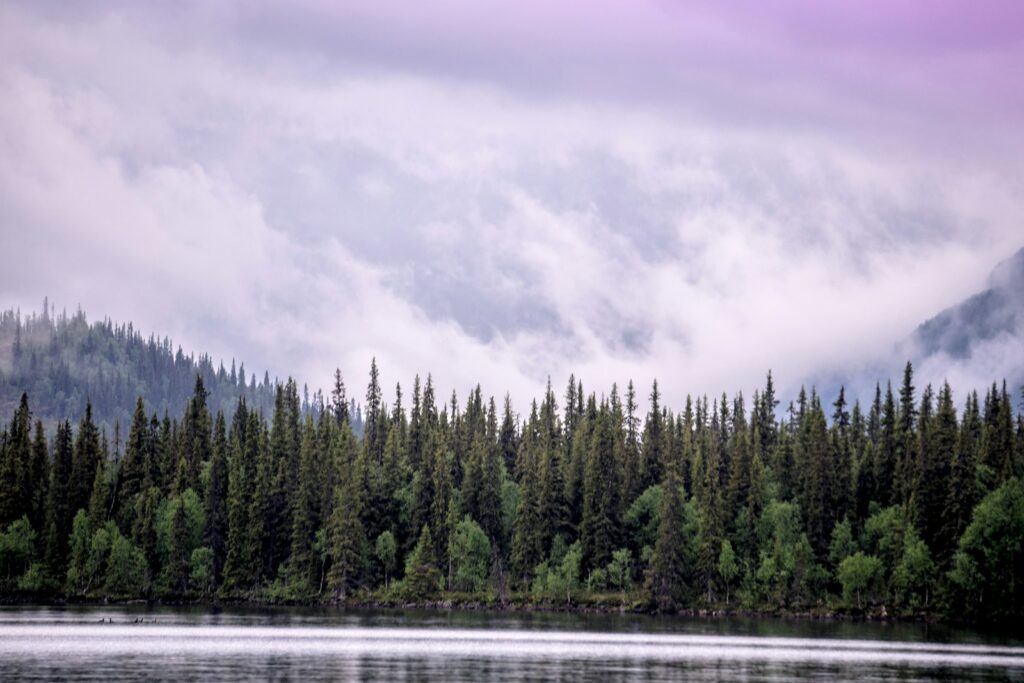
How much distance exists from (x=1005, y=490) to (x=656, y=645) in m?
61.9

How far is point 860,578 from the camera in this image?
179375 mm

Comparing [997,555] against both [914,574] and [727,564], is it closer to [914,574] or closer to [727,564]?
[914,574]

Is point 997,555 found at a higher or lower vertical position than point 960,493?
lower

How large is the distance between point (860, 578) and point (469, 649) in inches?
3430

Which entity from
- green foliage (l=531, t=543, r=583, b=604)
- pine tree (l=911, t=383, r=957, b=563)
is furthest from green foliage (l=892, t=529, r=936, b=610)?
green foliage (l=531, t=543, r=583, b=604)

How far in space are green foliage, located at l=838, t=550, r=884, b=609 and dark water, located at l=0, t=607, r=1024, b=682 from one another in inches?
664

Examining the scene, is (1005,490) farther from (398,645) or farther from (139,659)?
(139,659)

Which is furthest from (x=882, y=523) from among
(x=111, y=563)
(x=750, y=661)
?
(x=111, y=563)

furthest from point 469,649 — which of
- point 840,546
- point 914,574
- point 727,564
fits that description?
point 840,546

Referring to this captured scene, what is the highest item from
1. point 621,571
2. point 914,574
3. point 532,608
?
point 621,571

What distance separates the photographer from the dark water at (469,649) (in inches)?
3425

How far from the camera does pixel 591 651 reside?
4321 inches

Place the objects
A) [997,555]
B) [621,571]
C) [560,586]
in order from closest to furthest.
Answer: [997,555]
[621,571]
[560,586]

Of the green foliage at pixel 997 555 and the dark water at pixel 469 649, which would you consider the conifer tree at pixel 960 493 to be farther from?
the dark water at pixel 469 649
